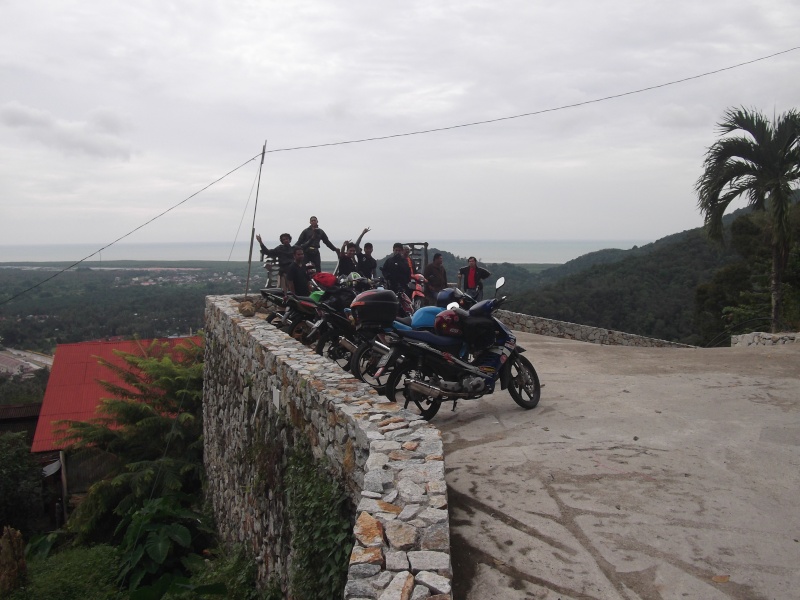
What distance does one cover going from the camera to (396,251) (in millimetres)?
10188

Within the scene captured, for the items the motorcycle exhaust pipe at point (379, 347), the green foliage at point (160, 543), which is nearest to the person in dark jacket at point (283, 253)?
the green foliage at point (160, 543)

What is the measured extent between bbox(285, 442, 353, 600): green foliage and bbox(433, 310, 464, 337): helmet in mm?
1794

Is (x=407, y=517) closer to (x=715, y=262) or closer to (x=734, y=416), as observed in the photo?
(x=734, y=416)

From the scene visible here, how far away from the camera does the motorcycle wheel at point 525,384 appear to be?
6117 millimetres

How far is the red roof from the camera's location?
14242mm

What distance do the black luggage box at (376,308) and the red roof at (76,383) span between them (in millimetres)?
8519

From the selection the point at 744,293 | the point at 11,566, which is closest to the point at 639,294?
the point at 744,293

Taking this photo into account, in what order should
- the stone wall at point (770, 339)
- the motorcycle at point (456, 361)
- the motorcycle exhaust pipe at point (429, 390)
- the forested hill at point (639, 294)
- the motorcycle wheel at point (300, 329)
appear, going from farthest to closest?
1. the forested hill at point (639, 294)
2. the stone wall at point (770, 339)
3. the motorcycle wheel at point (300, 329)
4. the motorcycle at point (456, 361)
5. the motorcycle exhaust pipe at point (429, 390)

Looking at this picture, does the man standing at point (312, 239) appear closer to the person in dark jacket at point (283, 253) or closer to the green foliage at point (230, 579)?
the person in dark jacket at point (283, 253)

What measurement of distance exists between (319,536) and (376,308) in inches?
106

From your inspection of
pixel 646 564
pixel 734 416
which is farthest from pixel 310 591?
pixel 734 416

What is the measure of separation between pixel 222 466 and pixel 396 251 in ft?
13.9

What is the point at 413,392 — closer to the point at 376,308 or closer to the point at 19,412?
the point at 376,308

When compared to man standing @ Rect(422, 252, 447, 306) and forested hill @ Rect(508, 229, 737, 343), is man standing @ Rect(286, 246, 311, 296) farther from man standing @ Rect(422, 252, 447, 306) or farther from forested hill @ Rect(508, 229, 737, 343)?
forested hill @ Rect(508, 229, 737, 343)
